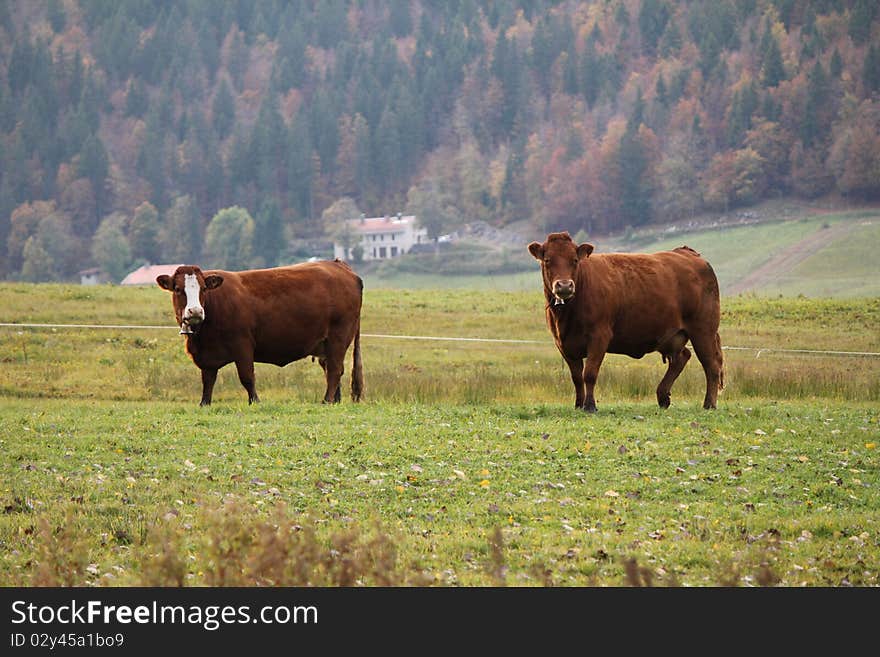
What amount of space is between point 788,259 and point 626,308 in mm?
127440

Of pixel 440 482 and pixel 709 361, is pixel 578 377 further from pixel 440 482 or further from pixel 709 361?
pixel 440 482

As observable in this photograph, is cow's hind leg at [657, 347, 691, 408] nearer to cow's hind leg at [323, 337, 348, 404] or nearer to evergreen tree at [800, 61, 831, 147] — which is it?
cow's hind leg at [323, 337, 348, 404]

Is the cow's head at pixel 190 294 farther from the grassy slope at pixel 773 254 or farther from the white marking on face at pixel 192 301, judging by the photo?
the grassy slope at pixel 773 254

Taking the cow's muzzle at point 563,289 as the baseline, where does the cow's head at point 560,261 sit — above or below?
above

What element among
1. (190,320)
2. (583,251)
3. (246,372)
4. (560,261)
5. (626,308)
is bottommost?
(246,372)

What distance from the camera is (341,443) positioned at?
16.2 metres

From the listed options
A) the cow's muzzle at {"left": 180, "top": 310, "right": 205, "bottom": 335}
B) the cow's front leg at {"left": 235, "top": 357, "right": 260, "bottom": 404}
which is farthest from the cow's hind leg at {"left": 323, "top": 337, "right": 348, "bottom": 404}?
the cow's muzzle at {"left": 180, "top": 310, "right": 205, "bottom": 335}

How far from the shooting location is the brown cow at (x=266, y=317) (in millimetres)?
20391

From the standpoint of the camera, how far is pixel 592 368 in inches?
770

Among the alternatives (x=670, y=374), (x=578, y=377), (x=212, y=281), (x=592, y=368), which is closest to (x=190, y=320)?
(x=212, y=281)

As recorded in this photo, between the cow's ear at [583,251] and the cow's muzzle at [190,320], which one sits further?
the cow's muzzle at [190,320]

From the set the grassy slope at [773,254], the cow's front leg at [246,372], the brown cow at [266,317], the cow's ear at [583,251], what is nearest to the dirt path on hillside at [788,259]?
the grassy slope at [773,254]

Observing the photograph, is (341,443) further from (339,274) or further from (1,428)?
(339,274)

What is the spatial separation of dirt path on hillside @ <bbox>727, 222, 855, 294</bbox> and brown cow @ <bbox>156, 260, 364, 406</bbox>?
4358 inches
